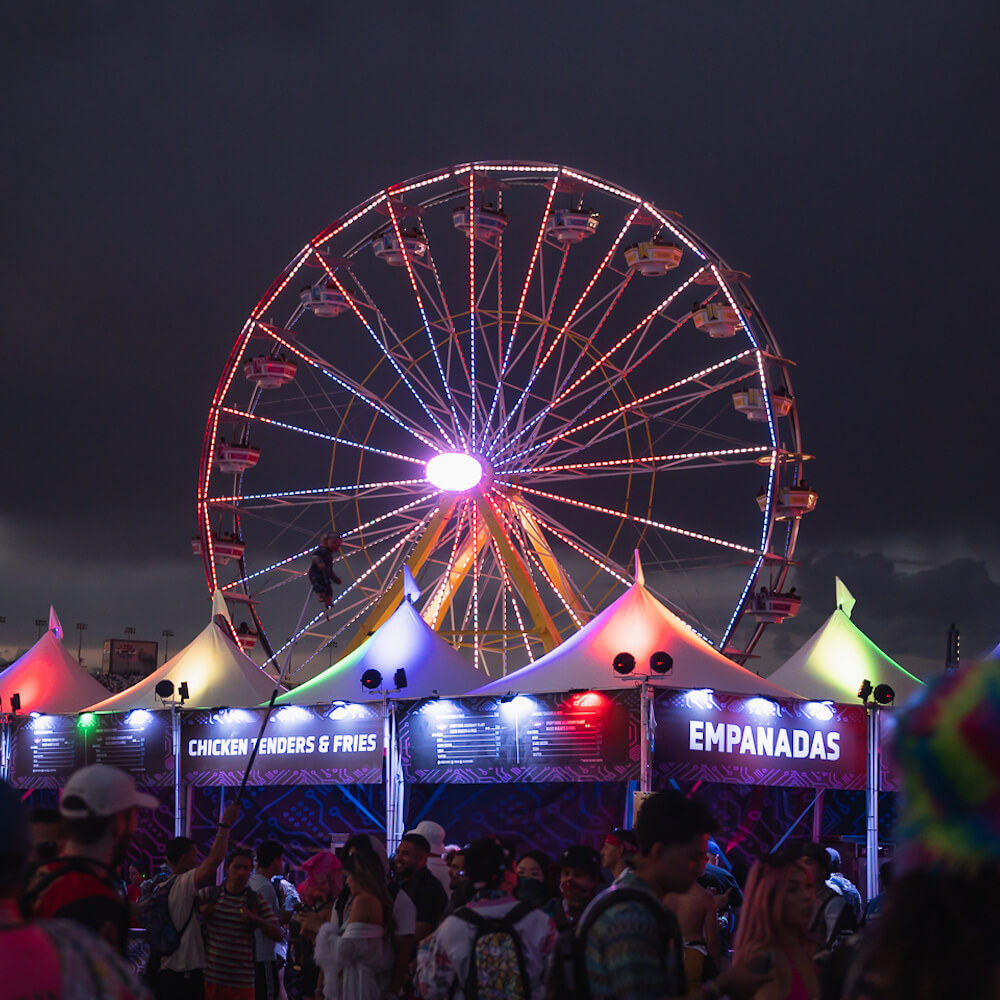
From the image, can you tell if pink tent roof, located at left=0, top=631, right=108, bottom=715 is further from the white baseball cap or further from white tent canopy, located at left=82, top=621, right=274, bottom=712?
the white baseball cap

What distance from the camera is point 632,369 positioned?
23141mm

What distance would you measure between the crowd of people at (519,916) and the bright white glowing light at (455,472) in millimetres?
12808

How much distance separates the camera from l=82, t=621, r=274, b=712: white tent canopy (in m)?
21.3

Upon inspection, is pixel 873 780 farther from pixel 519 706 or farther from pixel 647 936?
pixel 647 936

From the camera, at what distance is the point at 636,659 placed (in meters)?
17.9

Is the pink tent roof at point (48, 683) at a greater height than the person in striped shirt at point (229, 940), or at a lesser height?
greater

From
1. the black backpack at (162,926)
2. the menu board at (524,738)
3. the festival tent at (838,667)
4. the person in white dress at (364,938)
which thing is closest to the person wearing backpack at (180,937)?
the black backpack at (162,926)

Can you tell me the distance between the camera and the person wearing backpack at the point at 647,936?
404 centimetres

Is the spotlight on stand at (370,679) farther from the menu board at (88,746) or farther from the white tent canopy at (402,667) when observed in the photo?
the menu board at (88,746)

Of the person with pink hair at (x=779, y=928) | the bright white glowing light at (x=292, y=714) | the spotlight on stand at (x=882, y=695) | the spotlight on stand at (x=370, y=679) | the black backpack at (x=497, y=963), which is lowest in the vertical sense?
the black backpack at (x=497, y=963)

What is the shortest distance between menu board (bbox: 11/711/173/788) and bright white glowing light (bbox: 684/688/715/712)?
7161 mm

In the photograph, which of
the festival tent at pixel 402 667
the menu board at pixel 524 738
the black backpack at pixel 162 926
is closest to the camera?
the black backpack at pixel 162 926

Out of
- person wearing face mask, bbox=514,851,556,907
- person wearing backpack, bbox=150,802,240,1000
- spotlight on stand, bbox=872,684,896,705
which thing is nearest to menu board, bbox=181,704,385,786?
spotlight on stand, bbox=872,684,896,705

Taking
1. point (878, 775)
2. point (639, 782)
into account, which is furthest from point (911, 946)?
point (878, 775)
